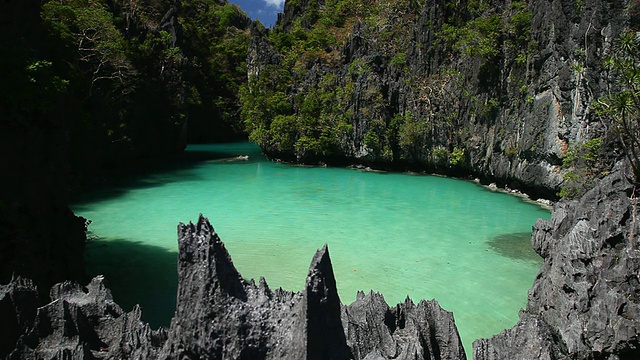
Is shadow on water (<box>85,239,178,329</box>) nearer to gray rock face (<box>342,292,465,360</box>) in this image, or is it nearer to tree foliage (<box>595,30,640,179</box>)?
gray rock face (<box>342,292,465,360</box>)

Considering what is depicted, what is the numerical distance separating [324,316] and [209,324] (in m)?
0.58

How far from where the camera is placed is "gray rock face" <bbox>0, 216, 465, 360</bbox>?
212 centimetres

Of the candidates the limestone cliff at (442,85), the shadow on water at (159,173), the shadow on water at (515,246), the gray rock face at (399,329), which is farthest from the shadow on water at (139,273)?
the limestone cliff at (442,85)

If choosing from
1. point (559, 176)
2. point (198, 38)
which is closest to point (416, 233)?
point (559, 176)

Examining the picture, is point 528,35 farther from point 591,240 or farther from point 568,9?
point 591,240

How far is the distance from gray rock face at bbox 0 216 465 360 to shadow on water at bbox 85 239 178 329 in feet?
9.46

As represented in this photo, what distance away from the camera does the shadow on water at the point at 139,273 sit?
6199 millimetres

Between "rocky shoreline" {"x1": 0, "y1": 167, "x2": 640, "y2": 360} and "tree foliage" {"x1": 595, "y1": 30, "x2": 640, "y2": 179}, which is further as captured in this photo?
"tree foliage" {"x1": 595, "y1": 30, "x2": 640, "y2": 179}

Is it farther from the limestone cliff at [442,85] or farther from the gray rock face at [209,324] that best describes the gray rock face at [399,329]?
the limestone cliff at [442,85]

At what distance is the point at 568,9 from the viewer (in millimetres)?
12711

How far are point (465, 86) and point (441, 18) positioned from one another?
4.38 metres

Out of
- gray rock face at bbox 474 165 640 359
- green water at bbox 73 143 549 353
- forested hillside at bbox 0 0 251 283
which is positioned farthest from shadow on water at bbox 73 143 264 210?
gray rock face at bbox 474 165 640 359

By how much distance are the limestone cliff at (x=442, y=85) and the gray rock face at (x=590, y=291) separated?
208 inches

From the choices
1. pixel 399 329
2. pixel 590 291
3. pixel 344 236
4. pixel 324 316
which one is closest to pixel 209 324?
pixel 324 316
